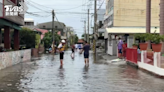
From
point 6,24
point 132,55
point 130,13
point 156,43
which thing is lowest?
point 132,55

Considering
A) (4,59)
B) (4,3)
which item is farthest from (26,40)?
(4,59)

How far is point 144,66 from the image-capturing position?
52.1 feet

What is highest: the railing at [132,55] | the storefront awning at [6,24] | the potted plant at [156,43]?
the storefront awning at [6,24]

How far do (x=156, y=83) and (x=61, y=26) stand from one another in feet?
363

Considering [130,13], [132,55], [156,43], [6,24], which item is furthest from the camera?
[130,13]

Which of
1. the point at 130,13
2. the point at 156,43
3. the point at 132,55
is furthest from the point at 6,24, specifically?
the point at 130,13

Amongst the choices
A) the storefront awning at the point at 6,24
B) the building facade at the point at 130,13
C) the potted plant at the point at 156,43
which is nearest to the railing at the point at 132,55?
the potted plant at the point at 156,43

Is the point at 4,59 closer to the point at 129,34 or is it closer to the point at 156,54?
the point at 156,54

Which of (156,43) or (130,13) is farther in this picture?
(130,13)

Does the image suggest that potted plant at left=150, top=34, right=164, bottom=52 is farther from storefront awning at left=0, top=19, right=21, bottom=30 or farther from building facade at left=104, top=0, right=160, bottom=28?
building facade at left=104, top=0, right=160, bottom=28

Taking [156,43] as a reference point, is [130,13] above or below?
above

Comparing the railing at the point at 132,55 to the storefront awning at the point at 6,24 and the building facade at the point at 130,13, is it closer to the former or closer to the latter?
the storefront awning at the point at 6,24

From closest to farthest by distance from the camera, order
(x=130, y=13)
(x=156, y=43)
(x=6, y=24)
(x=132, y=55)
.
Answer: (x=156, y=43)
(x=132, y=55)
(x=6, y=24)
(x=130, y=13)

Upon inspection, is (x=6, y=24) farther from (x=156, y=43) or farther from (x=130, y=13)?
(x=130, y=13)
